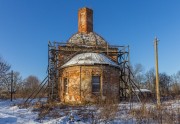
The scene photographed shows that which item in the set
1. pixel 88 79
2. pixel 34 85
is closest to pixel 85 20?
pixel 88 79

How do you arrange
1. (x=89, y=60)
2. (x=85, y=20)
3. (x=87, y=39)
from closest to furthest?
(x=89, y=60), (x=87, y=39), (x=85, y=20)

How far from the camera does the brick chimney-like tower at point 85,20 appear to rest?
27.4 m

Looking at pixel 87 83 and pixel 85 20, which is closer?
pixel 87 83

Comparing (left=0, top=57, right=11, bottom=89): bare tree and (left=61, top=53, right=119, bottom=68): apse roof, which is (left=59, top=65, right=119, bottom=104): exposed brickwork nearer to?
(left=61, top=53, right=119, bottom=68): apse roof

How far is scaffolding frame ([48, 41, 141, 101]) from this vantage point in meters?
22.6

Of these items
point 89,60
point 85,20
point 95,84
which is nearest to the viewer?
point 95,84

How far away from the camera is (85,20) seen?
27.6m

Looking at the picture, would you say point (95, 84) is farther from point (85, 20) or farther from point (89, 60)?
point (85, 20)

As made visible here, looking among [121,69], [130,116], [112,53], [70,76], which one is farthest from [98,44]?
[130,116]

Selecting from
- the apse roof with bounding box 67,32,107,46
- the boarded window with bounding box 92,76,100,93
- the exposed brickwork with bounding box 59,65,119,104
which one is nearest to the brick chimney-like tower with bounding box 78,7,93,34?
the apse roof with bounding box 67,32,107,46

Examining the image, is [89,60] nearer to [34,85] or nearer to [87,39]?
[87,39]

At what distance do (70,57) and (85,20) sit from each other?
6804 mm

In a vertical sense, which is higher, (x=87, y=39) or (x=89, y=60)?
(x=87, y=39)

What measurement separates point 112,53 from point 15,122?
51.2 ft
